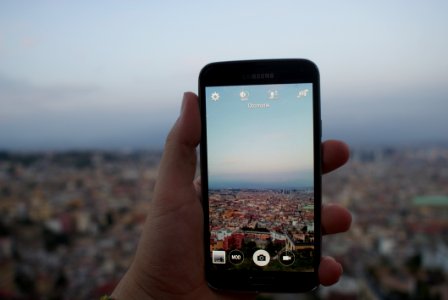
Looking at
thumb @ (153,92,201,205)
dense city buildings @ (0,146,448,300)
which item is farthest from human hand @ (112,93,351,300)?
dense city buildings @ (0,146,448,300)

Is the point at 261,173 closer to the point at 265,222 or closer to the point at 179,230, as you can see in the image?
the point at 265,222

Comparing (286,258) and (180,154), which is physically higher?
(180,154)

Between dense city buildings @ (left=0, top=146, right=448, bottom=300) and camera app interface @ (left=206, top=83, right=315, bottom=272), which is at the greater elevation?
camera app interface @ (left=206, top=83, right=315, bottom=272)

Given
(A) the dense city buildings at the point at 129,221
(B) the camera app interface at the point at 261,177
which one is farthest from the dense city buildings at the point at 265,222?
(A) the dense city buildings at the point at 129,221

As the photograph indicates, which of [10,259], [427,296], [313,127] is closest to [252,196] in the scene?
[313,127]

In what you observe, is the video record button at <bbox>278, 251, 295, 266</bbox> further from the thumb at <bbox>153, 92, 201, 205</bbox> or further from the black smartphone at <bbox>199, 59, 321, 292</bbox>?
the thumb at <bbox>153, 92, 201, 205</bbox>

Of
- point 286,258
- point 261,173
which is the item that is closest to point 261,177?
point 261,173
